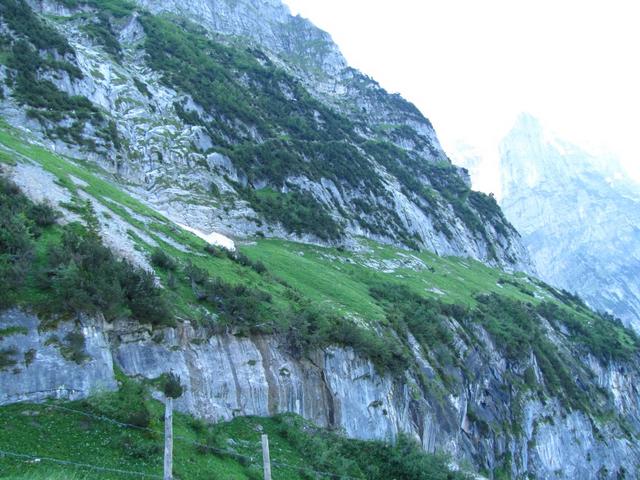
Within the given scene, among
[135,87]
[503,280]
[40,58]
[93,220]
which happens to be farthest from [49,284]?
[503,280]

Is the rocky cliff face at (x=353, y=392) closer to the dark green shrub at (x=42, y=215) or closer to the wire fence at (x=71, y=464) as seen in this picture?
the wire fence at (x=71, y=464)

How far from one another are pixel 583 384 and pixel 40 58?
2904 inches

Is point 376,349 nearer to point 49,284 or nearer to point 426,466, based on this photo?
point 426,466

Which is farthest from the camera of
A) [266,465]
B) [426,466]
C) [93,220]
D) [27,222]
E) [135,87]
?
[135,87]

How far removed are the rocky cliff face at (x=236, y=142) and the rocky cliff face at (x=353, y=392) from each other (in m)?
25.6

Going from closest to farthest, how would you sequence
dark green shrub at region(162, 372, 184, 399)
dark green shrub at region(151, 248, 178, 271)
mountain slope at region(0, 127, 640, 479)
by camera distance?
1. mountain slope at region(0, 127, 640, 479)
2. dark green shrub at region(162, 372, 184, 399)
3. dark green shrub at region(151, 248, 178, 271)

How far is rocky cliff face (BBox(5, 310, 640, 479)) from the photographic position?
55.8 feet

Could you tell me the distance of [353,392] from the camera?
28.7m

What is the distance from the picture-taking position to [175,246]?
31.2 m

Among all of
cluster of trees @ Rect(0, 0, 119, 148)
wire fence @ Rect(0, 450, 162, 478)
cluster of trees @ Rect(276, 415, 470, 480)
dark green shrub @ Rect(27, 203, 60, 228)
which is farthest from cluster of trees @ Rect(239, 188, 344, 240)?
wire fence @ Rect(0, 450, 162, 478)

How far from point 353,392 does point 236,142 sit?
169 ft

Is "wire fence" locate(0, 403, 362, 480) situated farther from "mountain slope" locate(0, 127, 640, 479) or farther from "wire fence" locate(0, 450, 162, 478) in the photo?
"mountain slope" locate(0, 127, 640, 479)

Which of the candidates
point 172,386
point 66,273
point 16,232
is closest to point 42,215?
point 16,232

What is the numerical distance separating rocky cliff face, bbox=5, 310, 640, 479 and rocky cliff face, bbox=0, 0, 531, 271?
2561cm
